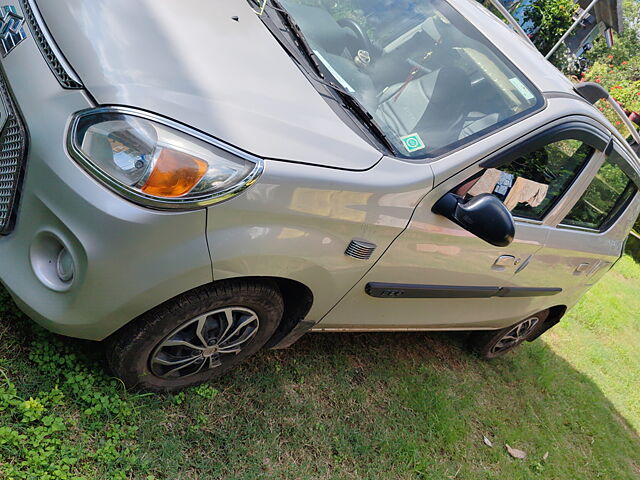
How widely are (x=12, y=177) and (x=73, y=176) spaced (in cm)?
29

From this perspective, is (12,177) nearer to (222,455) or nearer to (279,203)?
(279,203)

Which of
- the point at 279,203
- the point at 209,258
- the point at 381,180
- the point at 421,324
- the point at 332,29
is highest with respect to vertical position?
the point at 332,29

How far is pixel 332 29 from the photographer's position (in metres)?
2.72

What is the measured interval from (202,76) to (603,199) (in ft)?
8.70

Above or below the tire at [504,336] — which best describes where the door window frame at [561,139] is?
above

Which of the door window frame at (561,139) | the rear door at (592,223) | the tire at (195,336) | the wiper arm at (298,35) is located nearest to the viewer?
the tire at (195,336)

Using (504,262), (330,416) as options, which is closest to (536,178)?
(504,262)

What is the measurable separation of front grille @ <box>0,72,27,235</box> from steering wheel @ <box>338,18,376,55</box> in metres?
1.50

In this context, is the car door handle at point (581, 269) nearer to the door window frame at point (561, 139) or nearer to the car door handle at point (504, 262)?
the door window frame at point (561, 139)

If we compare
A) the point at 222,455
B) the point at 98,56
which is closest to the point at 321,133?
the point at 98,56

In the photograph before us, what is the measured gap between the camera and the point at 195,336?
215 centimetres

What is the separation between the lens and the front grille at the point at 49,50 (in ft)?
5.87

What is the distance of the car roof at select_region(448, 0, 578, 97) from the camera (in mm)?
2734

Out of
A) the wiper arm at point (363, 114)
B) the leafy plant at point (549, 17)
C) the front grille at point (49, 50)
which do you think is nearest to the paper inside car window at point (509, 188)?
the wiper arm at point (363, 114)
